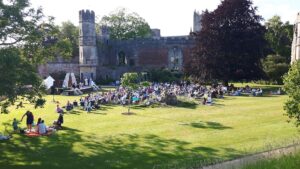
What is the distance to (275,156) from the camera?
1255 centimetres

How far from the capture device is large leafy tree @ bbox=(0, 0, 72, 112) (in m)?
14.7

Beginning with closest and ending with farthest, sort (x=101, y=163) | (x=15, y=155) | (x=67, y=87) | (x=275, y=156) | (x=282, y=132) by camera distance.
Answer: (x=275, y=156) → (x=101, y=163) → (x=15, y=155) → (x=282, y=132) → (x=67, y=87)

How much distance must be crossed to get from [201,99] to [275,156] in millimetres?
19136

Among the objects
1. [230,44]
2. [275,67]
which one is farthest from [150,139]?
[275,67]

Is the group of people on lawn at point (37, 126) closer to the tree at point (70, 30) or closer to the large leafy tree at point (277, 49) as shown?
the large leafy tree at point (277, 49)

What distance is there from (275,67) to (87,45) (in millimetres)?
25130

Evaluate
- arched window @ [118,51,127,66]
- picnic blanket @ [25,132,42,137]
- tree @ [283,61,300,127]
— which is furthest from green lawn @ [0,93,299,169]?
arched window @ [118,51,127,66]

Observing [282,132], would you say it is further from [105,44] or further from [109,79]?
[105,44]

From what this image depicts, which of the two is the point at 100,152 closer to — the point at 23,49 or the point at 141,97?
the point at 23,49

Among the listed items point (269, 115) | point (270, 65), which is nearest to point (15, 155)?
point (269, 115)

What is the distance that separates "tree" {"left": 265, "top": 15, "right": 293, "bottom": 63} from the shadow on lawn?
133 ft

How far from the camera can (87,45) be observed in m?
52.4

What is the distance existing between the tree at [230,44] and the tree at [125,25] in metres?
34.4

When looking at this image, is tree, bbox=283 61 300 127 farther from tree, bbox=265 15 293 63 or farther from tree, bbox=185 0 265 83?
tree, bbox=265 15 293 63
